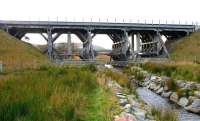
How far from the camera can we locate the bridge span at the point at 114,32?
2574 inches

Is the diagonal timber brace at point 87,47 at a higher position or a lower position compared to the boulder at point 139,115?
higher

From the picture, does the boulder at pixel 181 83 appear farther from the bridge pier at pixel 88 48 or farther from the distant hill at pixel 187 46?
the bridge pier at pixel 88 48

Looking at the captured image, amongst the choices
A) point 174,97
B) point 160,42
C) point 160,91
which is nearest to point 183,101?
point 174,97

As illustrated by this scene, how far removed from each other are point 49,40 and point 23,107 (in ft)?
186

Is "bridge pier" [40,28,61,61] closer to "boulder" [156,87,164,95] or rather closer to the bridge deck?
the bridge deck

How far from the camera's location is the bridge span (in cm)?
6538

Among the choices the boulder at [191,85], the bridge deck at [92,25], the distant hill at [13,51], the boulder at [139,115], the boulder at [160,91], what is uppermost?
the bridge deck at [92,25]

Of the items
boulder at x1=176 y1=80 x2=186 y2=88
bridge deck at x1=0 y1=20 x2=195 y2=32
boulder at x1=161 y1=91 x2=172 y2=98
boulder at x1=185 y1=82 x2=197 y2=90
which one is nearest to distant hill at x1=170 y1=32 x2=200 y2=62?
bridge deck at x1=0 y1=20 x2=195 y2=32

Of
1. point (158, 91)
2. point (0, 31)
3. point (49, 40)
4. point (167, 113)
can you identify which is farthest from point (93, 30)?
point (167, 113)

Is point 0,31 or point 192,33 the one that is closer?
point 0,31

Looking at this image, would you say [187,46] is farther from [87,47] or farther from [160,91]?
[160,91]

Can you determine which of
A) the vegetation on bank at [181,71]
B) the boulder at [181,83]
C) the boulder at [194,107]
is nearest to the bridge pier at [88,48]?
the vegetation on bank at [181,71]

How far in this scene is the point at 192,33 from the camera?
242ft

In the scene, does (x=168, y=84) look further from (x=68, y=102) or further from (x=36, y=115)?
(x=36, y=115)
